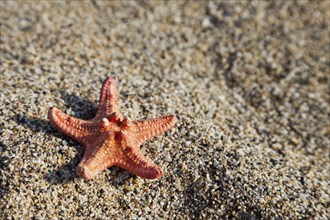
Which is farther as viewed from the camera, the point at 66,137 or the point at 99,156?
the point at 66,137

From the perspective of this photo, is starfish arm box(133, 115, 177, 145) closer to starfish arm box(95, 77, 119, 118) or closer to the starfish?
the starfish

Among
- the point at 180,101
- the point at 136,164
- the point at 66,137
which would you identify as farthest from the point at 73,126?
the point at 180,101

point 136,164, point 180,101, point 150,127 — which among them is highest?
point 180,101

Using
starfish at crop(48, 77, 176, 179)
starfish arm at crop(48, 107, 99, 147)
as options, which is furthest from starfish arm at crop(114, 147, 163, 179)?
starfish arm at crop(48, 107, 99, 147)

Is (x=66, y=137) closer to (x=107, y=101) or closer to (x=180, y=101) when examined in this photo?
(x=107, y=101)

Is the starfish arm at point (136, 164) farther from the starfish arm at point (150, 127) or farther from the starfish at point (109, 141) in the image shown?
the starfish arm at point (150, 127)

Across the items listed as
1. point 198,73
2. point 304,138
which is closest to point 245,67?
point 198,73

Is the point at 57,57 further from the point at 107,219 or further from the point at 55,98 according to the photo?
the point at 107,219

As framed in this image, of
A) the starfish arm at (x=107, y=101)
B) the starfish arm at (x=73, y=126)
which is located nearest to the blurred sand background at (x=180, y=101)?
the starfish arm at (x=73, y=126)
